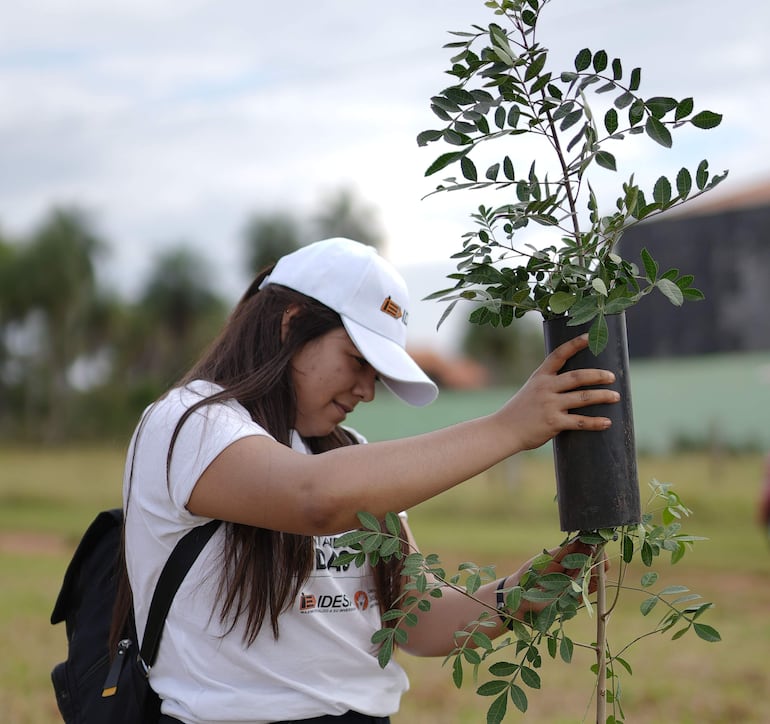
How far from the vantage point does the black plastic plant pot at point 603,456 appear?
157 cm

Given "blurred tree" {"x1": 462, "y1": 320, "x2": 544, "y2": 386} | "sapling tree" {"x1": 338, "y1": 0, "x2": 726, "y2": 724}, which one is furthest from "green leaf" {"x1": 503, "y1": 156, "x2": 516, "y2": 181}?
"blurred tree" {"x1": 462, "y1": 320, "x2": 544, "y2": 386}

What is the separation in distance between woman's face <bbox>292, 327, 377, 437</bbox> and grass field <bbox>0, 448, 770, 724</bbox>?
27.3 inches

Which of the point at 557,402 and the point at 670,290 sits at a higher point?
the point at 670,290

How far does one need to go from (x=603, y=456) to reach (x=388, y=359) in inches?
18.8

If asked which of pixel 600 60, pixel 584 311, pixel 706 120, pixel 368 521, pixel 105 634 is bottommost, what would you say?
pixel 105 634

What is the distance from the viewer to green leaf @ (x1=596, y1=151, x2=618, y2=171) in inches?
65.3

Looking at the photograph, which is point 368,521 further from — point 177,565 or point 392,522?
point 177,565

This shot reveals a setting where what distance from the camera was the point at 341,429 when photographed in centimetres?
214

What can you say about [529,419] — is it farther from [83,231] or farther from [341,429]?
A: [83,231]

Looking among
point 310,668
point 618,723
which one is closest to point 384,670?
point 310,668

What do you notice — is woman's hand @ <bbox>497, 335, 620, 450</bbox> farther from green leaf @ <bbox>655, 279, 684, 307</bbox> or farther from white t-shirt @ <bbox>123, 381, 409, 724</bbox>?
white t-shirt @ <bbox>123, 381, 409, 724</bbox>

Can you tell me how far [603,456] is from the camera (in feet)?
5.16

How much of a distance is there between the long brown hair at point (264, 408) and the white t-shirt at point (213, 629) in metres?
0.03

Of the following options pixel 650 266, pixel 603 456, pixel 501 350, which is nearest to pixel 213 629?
pixel 603 456
